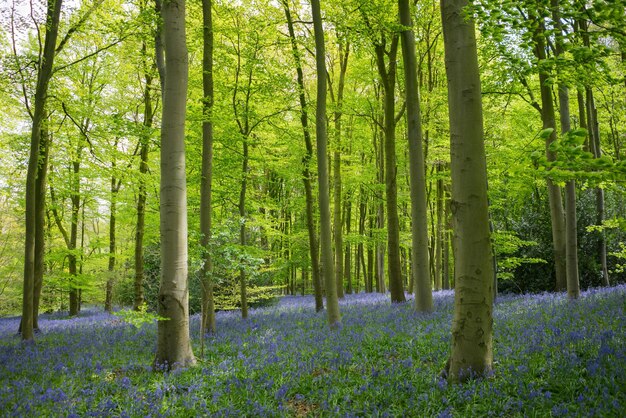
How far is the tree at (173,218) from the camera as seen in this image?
657 cm

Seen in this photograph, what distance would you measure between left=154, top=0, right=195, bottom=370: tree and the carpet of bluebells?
0.45 meters

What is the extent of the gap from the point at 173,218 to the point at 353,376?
3.72m

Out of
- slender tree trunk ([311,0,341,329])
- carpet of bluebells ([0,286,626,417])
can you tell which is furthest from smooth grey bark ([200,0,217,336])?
slender tree trunk ([311,0,341,329])

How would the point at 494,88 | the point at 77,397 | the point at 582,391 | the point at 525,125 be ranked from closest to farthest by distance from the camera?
the point at 582,391, the point at 77,397, the point at 494,88, the point at 525,125

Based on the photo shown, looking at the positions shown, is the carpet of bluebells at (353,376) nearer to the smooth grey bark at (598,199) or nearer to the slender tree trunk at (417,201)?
the slender tree trunk at (417,201)

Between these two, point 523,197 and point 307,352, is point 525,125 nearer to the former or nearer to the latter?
point 523,197

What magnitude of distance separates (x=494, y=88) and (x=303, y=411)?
12.1m

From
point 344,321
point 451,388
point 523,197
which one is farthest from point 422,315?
point 523,197

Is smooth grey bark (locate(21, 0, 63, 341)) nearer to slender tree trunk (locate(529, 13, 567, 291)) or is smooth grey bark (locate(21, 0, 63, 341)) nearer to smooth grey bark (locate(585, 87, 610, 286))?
slender tree trunk (locate(529, 13, 567, 291))

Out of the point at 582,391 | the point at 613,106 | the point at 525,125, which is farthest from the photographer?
the point at 525,125

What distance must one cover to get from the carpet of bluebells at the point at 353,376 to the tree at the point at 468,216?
409 millimetres

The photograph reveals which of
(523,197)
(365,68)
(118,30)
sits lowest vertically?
(523,197)

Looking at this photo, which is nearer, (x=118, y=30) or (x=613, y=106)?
(x=118, y=30)

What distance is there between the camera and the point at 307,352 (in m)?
7.18
